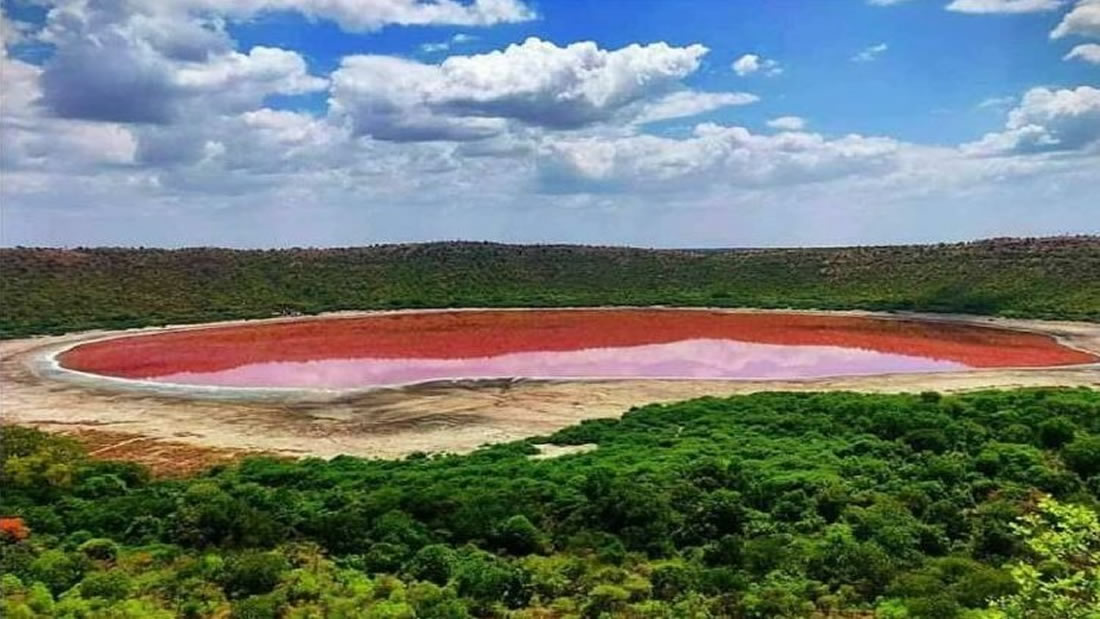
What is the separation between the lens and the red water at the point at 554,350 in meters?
35.8

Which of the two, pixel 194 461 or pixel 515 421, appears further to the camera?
pixel 515 421

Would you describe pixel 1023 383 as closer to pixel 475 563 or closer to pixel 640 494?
pixel 640 494

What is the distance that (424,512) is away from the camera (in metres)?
17.0

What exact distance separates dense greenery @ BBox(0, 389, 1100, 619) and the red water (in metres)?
13.2

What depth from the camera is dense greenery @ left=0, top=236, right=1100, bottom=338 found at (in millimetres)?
61938

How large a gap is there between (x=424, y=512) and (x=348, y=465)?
12.8ft

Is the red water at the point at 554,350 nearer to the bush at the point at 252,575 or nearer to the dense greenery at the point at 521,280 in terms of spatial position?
the dense greenery at the point at 521,280

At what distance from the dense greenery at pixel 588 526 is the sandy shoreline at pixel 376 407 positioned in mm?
2671

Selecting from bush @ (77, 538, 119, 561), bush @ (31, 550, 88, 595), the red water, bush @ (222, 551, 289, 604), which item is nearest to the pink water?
the red water

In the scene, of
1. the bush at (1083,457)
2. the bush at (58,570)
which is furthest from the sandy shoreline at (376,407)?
the bush at (1083,457)

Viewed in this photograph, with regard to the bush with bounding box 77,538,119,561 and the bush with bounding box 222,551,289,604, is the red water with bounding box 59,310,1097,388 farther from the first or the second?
the bush with bounding box 222,551,289,604

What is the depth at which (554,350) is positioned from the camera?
140 feet

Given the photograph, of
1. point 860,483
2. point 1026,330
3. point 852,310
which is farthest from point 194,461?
point 852,310

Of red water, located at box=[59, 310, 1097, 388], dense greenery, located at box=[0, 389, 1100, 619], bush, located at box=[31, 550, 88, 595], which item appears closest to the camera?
dense greenery, located at box=[0, 389, 1100, 619]
